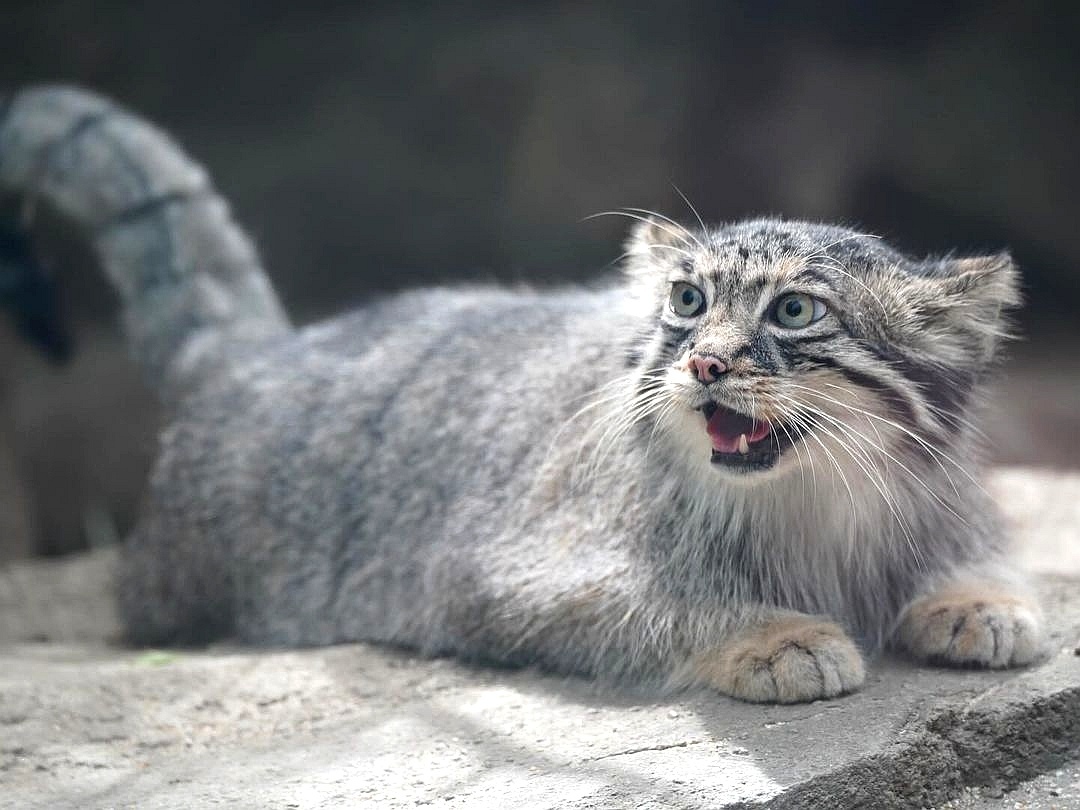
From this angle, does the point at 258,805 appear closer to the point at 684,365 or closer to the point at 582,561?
the point at 582,561

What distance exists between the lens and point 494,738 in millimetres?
3283

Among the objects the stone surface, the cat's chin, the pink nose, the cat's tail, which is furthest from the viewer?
the cat's tail

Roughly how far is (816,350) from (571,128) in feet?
17.5

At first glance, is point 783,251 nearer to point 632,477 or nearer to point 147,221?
point 632,477

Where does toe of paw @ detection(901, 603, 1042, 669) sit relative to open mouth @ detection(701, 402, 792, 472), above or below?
below

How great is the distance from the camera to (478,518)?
4102mm

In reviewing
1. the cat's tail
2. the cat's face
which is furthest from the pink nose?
the cat's tail

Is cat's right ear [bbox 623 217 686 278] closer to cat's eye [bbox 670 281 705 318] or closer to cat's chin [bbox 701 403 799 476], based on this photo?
cat's eye [bbox 670 281 705 318]

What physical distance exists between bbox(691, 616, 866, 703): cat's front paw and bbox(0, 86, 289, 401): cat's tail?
9.77 feet

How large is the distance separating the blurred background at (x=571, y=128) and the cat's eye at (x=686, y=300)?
15.8ft

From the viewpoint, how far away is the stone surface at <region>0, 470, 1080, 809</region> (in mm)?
2908

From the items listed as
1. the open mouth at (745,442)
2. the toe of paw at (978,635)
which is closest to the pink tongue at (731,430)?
the open mouth at (745,442)

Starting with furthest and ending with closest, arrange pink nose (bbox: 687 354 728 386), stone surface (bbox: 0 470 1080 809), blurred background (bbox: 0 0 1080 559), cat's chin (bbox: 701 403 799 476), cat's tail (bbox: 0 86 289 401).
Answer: blurred background (bbox: 0 0 1080 559) < cat's tail (bbox: 0 86 289 401) < cat's chin (bbox: 701 403 799 476) < pink nose (bbox: 687 354 728 386) < stone surface (bbox: 0 470 1080 809)

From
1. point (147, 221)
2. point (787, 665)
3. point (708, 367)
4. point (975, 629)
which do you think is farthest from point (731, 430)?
point (147, 221)
